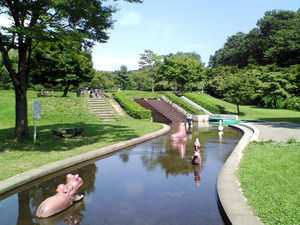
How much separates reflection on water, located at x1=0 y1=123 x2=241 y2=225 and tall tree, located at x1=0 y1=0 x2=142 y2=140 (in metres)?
5.57

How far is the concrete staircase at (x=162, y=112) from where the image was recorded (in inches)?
1073

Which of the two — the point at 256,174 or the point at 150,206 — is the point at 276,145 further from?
the point at 150,206

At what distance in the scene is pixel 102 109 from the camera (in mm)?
25875

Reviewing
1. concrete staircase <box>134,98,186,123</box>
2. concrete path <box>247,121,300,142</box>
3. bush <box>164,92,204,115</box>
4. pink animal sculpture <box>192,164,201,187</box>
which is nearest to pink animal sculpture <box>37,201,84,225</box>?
pink animal sculpture <box>192,164,201,187</box>

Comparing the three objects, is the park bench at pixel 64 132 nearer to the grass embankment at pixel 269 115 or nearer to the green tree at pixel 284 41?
the grass embankment at pixel 269 115

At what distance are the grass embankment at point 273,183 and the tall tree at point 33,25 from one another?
9048 mm

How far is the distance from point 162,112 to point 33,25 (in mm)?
19437

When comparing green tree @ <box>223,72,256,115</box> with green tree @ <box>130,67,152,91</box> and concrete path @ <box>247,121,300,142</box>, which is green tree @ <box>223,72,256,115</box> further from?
green tree @ <box>130,67,152,91</box>

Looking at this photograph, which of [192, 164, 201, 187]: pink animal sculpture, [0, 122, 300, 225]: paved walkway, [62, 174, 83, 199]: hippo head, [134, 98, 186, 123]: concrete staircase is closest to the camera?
[0, 122, 300, 225]: paved walkway

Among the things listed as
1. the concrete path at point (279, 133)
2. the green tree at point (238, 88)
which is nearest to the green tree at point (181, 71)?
the green tree at point (238, 88)

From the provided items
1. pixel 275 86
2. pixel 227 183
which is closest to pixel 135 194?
pixel 227 183

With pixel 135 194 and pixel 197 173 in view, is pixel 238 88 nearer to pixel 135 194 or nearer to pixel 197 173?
pixel 197 173

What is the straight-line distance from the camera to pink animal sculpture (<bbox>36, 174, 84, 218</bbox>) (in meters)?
4.73

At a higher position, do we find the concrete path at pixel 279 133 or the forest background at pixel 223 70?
the forest background at pixel 223 70
